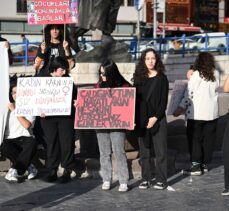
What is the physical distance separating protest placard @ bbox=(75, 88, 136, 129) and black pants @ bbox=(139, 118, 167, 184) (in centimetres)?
43

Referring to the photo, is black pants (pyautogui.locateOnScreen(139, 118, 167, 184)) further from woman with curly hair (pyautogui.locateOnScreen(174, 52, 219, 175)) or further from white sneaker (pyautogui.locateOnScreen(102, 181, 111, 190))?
woman with curly hair (pyautogui.locateOnScreen(174, 52, 219, 175))

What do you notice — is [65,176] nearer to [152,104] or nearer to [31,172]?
[31,172]

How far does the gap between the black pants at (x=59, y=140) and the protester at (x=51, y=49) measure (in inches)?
27.4

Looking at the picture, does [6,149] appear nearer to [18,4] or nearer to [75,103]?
[75,103]

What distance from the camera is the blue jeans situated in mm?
7172

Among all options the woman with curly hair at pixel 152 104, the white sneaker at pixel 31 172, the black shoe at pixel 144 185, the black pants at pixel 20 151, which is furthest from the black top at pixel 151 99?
the white sneaker at pixel 31 172

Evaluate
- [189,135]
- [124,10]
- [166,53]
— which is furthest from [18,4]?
[189,135]

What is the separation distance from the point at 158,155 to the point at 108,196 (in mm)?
794

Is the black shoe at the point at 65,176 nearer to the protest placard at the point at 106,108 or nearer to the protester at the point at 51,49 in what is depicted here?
the protest placard at the point at 106,108

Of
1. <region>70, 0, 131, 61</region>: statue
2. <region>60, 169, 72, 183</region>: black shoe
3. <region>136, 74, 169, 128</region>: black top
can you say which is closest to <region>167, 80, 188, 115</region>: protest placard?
<region>136, 74, 169, 128</region>: black top

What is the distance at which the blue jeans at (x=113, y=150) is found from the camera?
7.17 metres

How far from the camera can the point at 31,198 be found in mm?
6918

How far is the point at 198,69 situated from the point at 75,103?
1764 millimetres

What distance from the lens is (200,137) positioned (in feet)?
27.1
